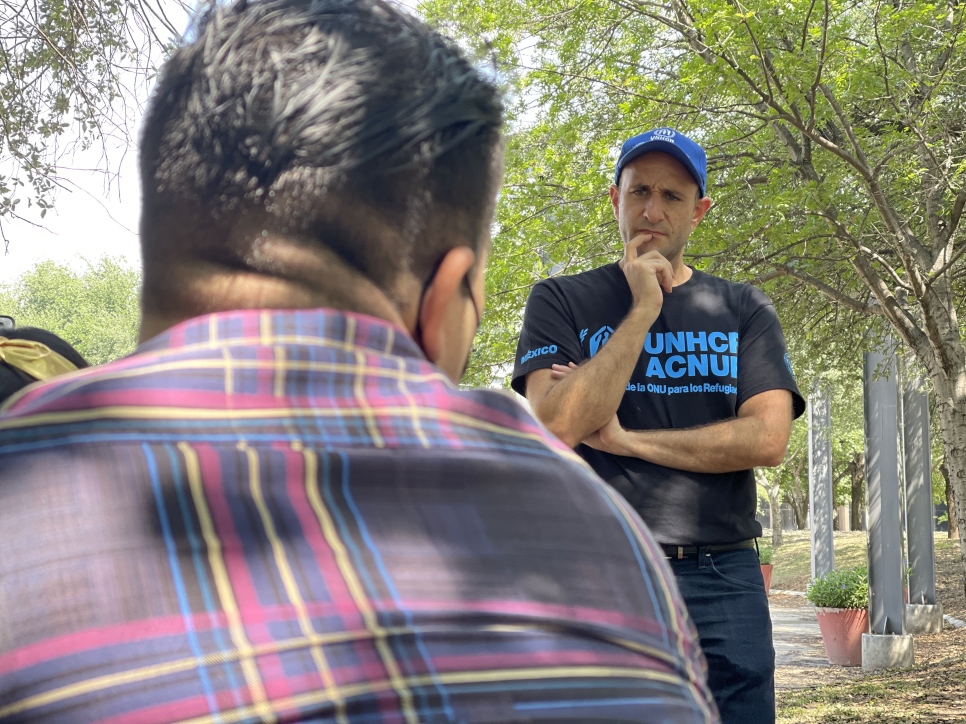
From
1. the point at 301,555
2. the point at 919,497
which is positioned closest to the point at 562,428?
the point at 301,555

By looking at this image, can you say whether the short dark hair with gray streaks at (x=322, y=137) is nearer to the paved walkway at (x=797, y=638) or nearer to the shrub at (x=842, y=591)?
the paved walkway at (x=797, y=638)

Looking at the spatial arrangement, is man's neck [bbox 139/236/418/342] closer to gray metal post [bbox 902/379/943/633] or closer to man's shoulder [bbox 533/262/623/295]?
man's shoulder [bbox 533/262/623/295]

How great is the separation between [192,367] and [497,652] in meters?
0.38

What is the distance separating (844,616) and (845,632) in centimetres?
21

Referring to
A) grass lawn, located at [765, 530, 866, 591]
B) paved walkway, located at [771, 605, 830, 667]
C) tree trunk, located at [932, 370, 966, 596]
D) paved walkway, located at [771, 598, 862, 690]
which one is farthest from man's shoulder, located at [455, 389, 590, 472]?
grass lawn, located at [765, 530, 866, 591]

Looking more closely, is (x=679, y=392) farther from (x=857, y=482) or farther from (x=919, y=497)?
(x=857, y=482)

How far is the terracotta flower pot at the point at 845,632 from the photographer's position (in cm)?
1320

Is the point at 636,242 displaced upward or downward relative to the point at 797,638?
upward

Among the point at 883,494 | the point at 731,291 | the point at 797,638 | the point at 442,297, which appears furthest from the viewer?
the point at 797,638

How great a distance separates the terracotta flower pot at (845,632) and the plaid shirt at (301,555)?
44.0 ft

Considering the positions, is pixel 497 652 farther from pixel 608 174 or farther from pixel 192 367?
pixel 608 174

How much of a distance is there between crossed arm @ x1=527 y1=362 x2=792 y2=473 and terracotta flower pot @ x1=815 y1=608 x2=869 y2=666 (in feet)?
37.6

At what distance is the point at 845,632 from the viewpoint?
1320 cm

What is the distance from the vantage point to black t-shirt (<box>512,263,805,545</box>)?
2854mm
